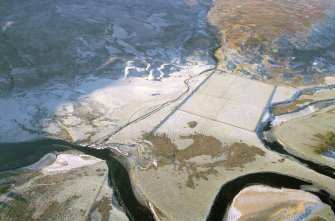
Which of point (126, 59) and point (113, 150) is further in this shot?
point (126, 59)

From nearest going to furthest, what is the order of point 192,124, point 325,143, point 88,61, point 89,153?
point 89,153 → point 325,143 → point 192,124 → point 88,61

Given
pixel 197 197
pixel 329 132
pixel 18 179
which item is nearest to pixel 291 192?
pixel 197 197

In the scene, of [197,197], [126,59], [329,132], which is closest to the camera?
[197,197]

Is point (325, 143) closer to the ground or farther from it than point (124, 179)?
farther from it

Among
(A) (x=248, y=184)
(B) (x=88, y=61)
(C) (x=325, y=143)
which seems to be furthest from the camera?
(B) (x=88, y=61)

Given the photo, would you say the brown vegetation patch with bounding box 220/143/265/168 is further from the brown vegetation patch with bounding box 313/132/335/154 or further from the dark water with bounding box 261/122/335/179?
the brown vegetation patch with bounding box 313/132/335/154

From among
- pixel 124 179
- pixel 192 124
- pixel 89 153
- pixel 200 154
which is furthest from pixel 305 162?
pixel 89 153

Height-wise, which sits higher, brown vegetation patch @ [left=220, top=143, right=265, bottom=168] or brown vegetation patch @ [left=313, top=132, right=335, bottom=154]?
brown vegetation patch @ [left=313, top=132, right=335, bottom=154]

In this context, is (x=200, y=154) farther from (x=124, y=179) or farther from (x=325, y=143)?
(x=325, y=143)

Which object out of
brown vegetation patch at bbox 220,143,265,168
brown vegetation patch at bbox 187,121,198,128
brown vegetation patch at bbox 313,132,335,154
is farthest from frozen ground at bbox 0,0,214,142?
brown vegetation patch at bbox 313,132,335,154

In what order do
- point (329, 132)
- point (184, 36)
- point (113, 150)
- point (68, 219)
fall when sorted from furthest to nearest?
1. point (184, 36)
2. point (329, 132)
3. point (113, 150)
4. point (68, 219)

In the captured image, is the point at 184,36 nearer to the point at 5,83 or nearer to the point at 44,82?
the point at 44,82
